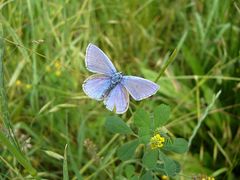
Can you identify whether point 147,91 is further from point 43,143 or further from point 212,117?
point 212,117

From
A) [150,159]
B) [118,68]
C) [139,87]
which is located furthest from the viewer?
[118,68]

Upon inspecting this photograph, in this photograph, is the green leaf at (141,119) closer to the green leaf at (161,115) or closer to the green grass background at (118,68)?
the green leaf at (161,115)

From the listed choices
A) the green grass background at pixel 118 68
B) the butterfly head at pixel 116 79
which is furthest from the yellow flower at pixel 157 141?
the green grass background at pixel 118 68

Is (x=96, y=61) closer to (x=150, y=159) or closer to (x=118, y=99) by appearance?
(x=118, y=99)

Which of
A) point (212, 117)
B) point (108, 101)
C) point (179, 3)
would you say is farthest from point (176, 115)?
point (108, 101)

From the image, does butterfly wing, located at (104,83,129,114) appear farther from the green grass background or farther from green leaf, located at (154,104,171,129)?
the green grass background

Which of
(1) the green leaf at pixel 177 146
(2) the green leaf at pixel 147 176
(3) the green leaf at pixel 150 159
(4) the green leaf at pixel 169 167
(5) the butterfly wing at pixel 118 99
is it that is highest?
(5) the butterfly wing at pixel 118 99

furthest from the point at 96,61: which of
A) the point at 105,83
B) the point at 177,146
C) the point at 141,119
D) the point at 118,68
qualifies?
the point at 118,68
